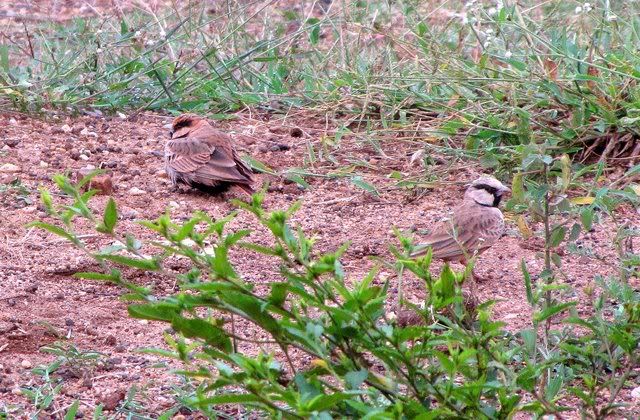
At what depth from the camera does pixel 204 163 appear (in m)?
6.59

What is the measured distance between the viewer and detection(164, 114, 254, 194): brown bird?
6.51 metres

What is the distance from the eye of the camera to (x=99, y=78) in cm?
770

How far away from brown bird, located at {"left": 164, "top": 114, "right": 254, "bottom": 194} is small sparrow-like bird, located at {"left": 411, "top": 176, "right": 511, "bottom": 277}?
Answer: 1.43 metres

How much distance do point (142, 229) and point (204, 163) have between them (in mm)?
883

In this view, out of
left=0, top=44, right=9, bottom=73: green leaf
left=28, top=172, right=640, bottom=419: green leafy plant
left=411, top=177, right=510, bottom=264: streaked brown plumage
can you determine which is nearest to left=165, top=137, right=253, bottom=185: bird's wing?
left=411, top=177, right=510, bottom=264: streaked brown plumage

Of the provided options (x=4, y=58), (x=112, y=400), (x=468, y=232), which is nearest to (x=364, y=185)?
A: (x=468, y=232)

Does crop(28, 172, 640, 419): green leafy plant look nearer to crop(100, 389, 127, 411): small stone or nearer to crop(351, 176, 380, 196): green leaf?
crop(100, 389, 127, 411): small stone

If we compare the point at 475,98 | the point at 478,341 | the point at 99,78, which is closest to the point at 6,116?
the point at 99,78

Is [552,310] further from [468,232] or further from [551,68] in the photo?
[551,68]

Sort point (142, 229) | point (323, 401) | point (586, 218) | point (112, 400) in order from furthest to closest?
1. point (142, 229)
2. point (112, 400)
3. point (586, 218)
4. point (323, 401)

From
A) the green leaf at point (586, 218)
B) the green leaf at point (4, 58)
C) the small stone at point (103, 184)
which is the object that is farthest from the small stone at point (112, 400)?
the green leaf at point (4, 58)

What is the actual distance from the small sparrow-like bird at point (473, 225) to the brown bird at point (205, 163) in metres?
1.43

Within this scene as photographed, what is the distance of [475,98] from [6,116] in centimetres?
304

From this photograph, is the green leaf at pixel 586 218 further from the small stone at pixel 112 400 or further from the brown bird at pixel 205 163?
the brown bird at pixel 205 163
